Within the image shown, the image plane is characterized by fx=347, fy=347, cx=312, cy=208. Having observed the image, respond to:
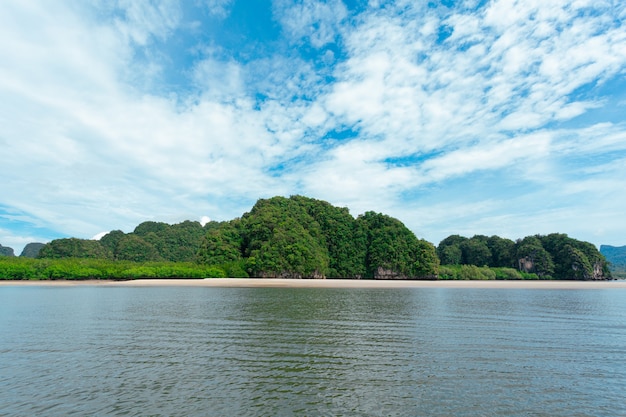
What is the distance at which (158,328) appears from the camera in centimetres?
2144

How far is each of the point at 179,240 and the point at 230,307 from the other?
146 m

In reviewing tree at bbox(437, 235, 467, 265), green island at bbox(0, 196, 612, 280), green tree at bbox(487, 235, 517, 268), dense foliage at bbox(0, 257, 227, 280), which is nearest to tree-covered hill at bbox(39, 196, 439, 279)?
green island at bbox(0, 196, 612, 280)

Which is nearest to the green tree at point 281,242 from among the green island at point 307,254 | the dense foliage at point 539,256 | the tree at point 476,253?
the green island at point 307,254

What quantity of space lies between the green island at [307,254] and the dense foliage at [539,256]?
36cm

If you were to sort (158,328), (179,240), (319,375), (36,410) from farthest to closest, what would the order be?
(179,240) → (158,328) → (319,375) → (36,410)

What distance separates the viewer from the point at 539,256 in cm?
14038

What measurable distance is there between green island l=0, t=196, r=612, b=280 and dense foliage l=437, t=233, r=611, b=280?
357 millimetres

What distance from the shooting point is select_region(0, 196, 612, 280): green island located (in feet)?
293

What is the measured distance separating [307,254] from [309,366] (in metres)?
91.4

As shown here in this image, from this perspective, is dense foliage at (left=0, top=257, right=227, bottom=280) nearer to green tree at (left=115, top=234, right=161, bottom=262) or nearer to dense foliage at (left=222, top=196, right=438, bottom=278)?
dense foliage at (left=222, top=196, right=438, bottom=278)

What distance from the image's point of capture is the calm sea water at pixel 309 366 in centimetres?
993

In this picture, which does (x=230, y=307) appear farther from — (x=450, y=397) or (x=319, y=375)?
(x=450, y=397)

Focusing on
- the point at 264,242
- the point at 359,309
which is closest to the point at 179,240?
the point at 264,242

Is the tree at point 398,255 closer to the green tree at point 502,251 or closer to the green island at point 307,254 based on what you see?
the green island at point 307,254
